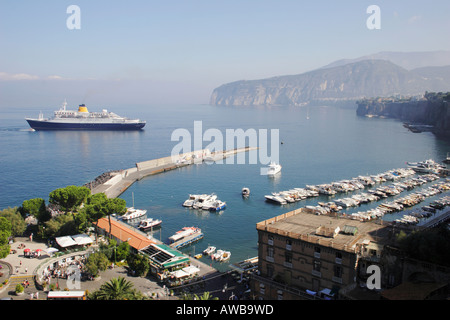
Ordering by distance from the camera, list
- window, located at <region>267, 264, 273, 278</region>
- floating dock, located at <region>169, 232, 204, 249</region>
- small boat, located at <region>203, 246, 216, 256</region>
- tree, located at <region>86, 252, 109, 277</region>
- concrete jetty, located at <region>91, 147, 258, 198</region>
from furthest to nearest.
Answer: concrete jetty, located at <region>91, 147, 258, 198</region>, floating dock, located at <region>169, 232, 204, 249</region>, small boat, located at <region>203, 246, 216, 256</region>, tree, located at <region>86, 252, 109, 277</region>, window, located at <region>267, 264, 273, 278</region>

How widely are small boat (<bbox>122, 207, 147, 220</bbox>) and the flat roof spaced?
20.0 metres

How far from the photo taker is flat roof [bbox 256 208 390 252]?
1970cm

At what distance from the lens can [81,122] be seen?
130 meters

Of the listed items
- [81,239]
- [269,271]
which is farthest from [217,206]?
[269,271]

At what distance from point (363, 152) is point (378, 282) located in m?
74.1

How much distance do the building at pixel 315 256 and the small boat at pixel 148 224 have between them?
17281 millimetres

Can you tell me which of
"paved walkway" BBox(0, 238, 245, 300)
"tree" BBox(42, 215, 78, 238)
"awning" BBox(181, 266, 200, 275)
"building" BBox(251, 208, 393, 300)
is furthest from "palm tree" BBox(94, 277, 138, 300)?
"tree" BBox(42, 215, 78, 238)

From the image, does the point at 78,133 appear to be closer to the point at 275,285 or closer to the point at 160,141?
the point at 160,141

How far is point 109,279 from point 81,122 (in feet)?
379

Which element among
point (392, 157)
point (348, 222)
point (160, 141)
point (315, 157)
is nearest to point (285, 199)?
point (348, 222)

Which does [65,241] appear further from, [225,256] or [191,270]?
[225,256]

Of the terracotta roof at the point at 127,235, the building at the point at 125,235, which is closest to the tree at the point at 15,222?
the building at the point at 125,235

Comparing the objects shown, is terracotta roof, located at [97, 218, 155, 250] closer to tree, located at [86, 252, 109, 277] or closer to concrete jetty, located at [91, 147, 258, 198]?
tree, located at [86, 252, 109, 277]
